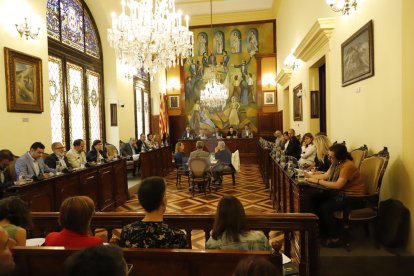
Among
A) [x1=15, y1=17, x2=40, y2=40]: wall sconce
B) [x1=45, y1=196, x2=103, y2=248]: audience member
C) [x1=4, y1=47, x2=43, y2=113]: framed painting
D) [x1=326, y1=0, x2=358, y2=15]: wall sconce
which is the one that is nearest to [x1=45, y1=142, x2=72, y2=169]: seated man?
[x1=4, y1=47, x2=43, y2=113]: framed painting

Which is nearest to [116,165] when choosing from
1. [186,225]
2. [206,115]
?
[186,225]

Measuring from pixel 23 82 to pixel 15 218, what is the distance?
454 cm

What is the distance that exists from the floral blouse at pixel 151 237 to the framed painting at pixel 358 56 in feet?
11.6

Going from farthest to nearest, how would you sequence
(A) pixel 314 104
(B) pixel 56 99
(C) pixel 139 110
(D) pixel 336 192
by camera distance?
(C) pixel 139 110 < (B) pixel 56 99 < (A) pixel 314 104 < (D) pixel 336 192

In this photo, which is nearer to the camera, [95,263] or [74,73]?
[95,263]

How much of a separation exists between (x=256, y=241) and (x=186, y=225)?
0.67 metres

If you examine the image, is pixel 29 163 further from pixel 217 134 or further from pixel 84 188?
pixel 217 134

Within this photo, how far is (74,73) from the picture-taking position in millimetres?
8758

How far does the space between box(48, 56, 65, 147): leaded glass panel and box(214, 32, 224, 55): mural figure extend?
9017mm

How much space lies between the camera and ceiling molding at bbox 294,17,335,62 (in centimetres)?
588

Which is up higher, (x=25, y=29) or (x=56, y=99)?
(x=25, y=29)

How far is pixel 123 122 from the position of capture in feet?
35.2

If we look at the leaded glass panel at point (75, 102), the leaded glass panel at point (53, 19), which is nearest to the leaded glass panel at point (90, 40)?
→ the leaded glass panel at point (75, 102)

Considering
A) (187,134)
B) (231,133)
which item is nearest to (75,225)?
(187,134)
